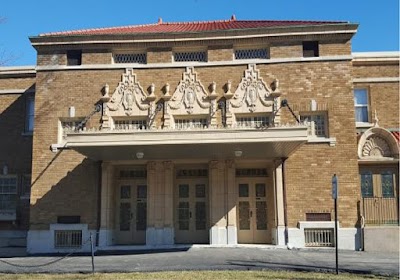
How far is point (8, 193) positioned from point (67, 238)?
4.90 meters

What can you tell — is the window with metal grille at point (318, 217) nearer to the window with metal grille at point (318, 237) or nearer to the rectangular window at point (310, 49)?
the window with metal grille at point (318, 237)

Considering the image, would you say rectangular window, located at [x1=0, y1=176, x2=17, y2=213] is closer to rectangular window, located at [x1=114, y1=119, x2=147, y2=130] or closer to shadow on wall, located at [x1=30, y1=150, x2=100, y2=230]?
shadow on wall, located at [x1=30, y1=150, x2=100, y2=230]

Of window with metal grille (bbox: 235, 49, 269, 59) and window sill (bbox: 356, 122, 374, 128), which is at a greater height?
window with metal grille (bbox: 235, 49, 269, 59)

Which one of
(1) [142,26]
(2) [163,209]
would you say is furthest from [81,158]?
(1) [142,26]

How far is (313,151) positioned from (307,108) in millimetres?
1823

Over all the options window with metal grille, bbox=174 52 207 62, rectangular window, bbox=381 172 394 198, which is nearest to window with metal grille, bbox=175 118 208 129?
window with metal grille, bbox=174 52 207 62

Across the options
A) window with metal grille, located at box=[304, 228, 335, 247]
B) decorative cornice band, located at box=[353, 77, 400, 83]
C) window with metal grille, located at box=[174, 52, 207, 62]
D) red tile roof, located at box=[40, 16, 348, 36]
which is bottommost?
window with metal grille, located at box=[304, 228, 335, 247]

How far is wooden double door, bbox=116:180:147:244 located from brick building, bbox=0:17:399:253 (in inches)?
1.9

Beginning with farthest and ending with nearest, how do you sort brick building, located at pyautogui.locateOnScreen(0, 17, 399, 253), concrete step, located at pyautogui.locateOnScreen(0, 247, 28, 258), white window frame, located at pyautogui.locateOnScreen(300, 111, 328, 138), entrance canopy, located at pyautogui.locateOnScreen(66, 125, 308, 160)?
1. white window frame, located at pyautogui.locateOnScreen(300, 111, 328, 138)
2. brick building, located at pyautogui.locateOnScreen(0, 17, 399, 253)
3. concrete step, located at pyautogui.locateOnScreen(0, 247, 28, 258)
4. entrance canopy, located at pyautogui.locateOnScreen(66, 125, 308, 160)

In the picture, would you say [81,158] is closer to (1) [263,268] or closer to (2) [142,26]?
(2) [142,26]

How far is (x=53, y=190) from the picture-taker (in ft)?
66.9

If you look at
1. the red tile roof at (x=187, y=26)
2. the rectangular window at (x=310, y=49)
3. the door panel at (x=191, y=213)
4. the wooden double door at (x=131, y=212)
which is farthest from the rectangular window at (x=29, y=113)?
the rectangular window at (x=310, y=49)

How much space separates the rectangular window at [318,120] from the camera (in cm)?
2014

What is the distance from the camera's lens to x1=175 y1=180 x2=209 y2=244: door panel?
66.8ft
